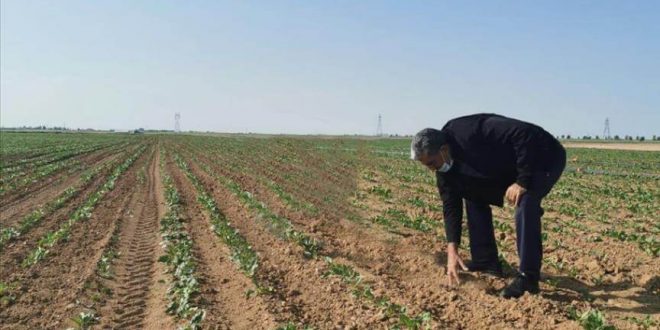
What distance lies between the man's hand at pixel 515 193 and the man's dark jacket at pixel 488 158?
5cm

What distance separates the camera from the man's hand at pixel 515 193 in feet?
14.9

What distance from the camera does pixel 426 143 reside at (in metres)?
4.55

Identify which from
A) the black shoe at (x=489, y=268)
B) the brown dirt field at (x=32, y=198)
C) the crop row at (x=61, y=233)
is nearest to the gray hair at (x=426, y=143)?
the black shoe at (x=489, y=268)

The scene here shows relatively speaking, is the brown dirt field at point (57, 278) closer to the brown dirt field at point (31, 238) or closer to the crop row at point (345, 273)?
the brown dirt field at point (31, 238)

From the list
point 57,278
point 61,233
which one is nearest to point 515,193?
point 57,278

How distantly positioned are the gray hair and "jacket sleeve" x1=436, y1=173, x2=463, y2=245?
0.48m

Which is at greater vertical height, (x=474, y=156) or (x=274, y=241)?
(x=474, y=156)

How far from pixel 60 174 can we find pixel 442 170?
19888 mm

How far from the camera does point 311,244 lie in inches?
287

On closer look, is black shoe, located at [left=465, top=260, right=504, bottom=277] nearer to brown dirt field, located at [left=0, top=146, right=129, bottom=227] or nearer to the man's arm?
the man's arm

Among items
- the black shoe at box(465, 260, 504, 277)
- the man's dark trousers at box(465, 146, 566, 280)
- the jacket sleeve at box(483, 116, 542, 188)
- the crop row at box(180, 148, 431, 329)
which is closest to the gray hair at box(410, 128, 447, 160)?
the jacket sleeve at box(483, 116, 542, 188)

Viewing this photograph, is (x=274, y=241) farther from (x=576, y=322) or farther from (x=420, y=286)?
(x=576, y=322)

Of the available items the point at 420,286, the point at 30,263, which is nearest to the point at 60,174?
the point at 30,263

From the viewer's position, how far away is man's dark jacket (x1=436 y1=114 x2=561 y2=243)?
4500 mm
